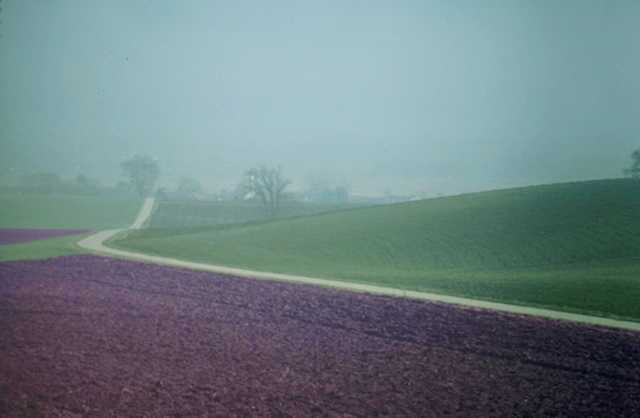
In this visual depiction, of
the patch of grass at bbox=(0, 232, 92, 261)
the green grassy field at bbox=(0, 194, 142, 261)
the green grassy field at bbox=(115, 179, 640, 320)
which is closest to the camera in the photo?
the green grassy field at bbox=(115, 179, 640, 320)

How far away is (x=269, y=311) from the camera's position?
11609 mm

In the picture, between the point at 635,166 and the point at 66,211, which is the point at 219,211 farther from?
the point at 635,166

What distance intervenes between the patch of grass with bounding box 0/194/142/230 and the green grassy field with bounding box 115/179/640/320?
20024 millimetres

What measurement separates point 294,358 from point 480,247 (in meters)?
18.2

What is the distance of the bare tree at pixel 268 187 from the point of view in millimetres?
63688

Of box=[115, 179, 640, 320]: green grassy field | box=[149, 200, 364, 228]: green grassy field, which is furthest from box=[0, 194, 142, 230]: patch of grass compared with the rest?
box=[115, 179, 640, 320]: green grassy field

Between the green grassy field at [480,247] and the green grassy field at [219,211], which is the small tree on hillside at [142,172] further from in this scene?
the green grassy field at [480,247]

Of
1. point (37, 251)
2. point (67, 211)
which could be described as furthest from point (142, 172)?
point (37, 251)

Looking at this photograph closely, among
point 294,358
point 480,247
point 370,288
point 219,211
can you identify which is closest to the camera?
point 294,358

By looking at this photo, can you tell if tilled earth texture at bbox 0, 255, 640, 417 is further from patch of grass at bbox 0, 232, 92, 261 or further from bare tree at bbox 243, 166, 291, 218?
bare tree at bbox 243, 166, 291, 218

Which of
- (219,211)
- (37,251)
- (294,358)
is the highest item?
(219,211)

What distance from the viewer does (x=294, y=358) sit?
324 inches

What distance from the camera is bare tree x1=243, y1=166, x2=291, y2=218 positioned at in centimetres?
6369

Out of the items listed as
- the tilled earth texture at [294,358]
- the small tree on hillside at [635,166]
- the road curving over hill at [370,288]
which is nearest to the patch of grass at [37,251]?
the road curving over hill at [370,288]
